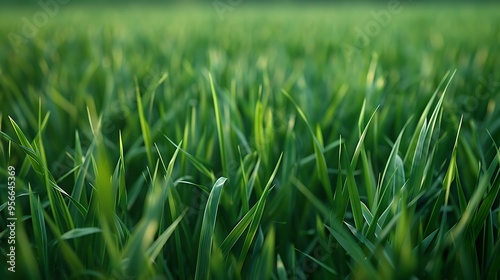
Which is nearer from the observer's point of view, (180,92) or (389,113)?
(389,113)

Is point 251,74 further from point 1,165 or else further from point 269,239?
point 269,239

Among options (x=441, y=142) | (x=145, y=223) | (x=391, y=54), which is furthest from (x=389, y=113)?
(x=391, y=54)

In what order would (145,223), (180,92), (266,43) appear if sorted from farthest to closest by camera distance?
1. (266,43)
2. (180,92)
3. (145,223)

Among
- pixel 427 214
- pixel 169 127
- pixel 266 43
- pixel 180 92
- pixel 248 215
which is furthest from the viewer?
Answer: pixel 266 43

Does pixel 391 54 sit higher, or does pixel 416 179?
pixel 416 179

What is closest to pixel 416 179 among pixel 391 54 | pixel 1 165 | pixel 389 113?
pixel 389 113

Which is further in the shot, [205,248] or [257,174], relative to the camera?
[257,174]
